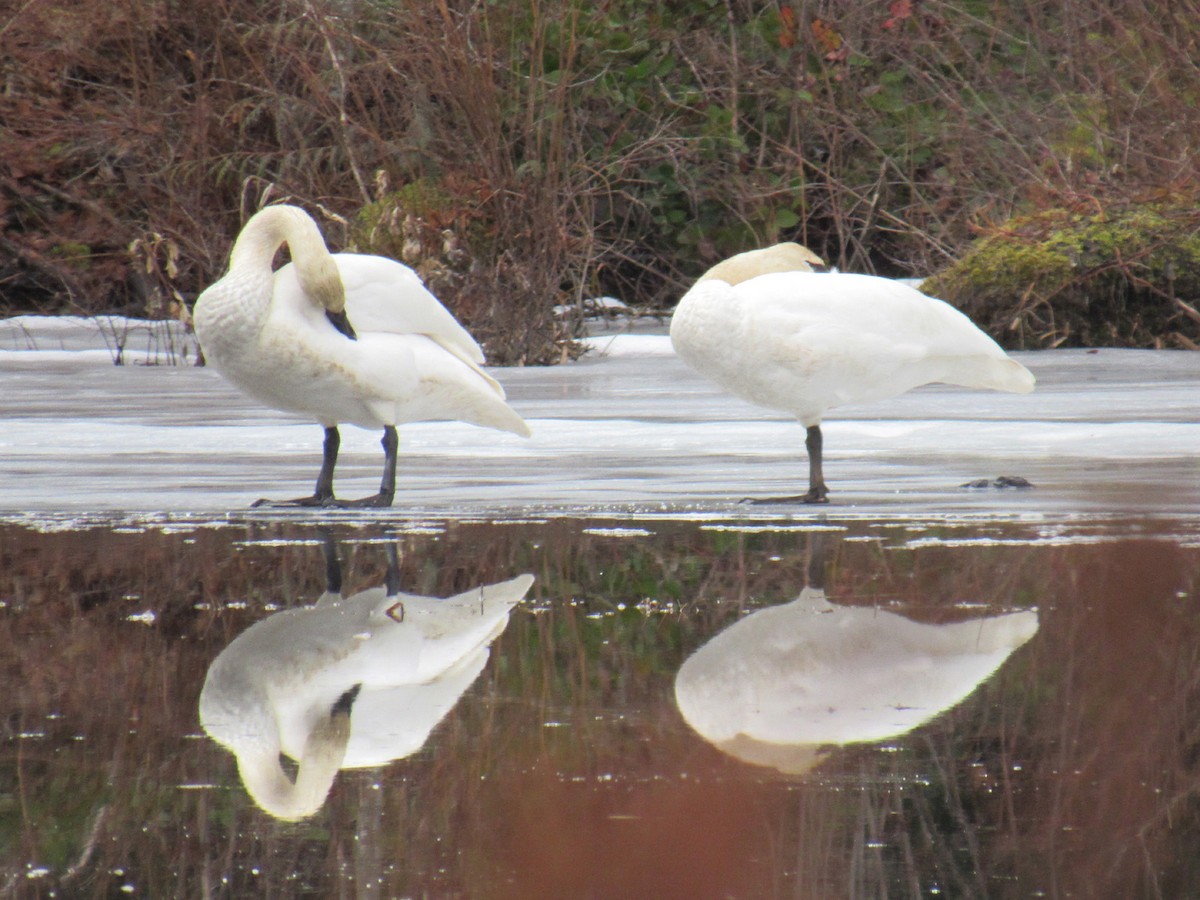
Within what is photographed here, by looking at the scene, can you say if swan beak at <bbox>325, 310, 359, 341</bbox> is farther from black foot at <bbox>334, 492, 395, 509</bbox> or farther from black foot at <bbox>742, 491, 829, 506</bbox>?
black foot at <bbox>742, 491, 829, 506</bbox>

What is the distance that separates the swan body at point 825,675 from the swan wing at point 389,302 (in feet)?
8.93

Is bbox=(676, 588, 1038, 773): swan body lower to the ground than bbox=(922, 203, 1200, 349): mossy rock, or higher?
lower

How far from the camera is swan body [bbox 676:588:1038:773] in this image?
3279 mm

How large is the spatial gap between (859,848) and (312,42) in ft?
45.7

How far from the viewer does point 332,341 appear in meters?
6.49

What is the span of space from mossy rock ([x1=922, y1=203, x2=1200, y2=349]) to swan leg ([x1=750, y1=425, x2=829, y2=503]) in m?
6.53

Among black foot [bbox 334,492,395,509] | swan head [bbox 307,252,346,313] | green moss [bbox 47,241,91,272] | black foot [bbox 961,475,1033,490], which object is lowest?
black foot [bbox 961,475,1033,490]

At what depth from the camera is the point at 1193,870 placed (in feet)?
8.37

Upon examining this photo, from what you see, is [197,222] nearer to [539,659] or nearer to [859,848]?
[539,659]

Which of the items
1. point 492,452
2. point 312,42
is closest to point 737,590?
point 492,452

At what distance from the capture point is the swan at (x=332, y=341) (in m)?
6.41

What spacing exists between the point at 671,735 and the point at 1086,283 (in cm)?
1046

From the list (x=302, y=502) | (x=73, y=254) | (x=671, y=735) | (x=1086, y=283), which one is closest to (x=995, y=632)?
(x=671, y=735)

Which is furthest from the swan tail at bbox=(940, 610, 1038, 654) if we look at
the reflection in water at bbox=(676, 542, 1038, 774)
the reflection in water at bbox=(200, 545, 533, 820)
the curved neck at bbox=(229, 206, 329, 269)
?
the curved neck at bbox=(229, 206, 329, 269)
